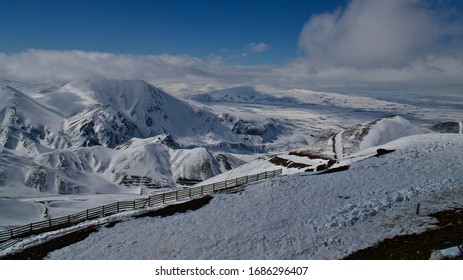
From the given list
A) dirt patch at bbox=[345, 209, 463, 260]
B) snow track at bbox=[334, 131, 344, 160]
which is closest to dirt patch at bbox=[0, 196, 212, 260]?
dirt patch at bbox=[345, 209, 463, 260]

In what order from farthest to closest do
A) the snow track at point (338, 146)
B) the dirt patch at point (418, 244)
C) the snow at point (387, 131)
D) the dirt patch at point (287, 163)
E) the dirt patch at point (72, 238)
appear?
1. the snow at point (387, 131)
2. the snow track at point (338, 146)
3. the dirt patch at point (287, 163)
4. the dirt patch at point (72, 238)
5. the dirt patch at point (418, 244)

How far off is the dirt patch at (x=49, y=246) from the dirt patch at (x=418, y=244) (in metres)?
24.8

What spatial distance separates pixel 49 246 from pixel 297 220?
2380cm

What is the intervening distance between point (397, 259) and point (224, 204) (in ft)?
59.7

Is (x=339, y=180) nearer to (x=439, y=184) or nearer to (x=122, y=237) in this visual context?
(x=439, y=184)

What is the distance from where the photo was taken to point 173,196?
48938 mm

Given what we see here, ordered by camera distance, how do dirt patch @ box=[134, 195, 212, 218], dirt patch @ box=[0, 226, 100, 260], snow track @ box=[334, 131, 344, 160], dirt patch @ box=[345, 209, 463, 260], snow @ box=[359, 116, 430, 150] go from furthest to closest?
snow @ box=[359, 116, 430, 150] < snow track @ box=[334, 131, 344, 160] < dirt patch @ box=[134, 195, 212, 218] < dirt patch @ box=[0, 226, 100, 260] < dirt patch @ box=[345, 209, 463, 260]

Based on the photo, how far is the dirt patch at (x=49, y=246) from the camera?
32.0 meters

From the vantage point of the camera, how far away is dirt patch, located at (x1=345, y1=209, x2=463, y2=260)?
20.1 metres

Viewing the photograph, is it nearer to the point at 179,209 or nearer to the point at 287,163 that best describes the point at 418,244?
the point at 179,209

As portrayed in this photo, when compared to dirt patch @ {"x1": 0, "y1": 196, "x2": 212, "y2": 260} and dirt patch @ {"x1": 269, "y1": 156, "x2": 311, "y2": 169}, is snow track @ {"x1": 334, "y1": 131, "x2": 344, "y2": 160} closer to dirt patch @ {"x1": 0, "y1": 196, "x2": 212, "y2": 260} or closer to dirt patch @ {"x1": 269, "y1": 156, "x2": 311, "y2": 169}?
dirt patch @ {"x1": 269, "y1": 156, "x2": 311, "y2": 169}

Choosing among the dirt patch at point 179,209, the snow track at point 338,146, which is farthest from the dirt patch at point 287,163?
the dirt patch at point 179,209

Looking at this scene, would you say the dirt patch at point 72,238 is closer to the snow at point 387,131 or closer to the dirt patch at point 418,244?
the dirt patch at point 418,244

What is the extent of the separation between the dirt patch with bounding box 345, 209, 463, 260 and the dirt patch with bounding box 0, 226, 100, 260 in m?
24.8
